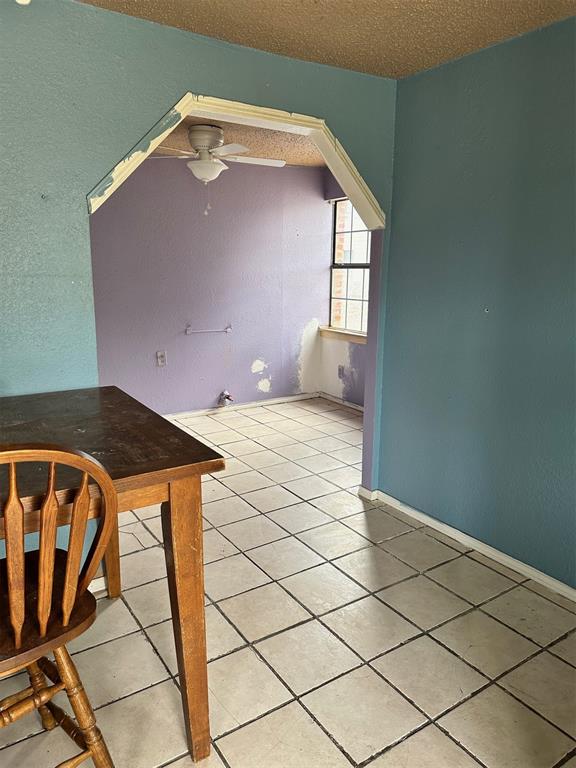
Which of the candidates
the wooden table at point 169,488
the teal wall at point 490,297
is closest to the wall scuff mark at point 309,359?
the teal wall at point 490,297

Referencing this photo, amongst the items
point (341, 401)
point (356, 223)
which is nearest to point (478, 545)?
point (341, 401)

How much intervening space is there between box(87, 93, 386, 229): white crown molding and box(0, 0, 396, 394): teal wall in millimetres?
32

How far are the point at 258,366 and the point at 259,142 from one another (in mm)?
2064

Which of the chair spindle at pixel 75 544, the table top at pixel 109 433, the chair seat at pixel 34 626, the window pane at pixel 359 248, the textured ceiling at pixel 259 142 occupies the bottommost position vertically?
the chair seat at pixel 34 626

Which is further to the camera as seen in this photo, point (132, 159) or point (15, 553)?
point (132, 159)

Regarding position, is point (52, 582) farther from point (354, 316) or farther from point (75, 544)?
point (354, 316)

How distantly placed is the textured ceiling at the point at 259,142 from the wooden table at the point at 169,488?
2.33 metres

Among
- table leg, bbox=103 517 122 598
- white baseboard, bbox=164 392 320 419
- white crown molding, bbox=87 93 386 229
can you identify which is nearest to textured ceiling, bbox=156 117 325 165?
white crown molding, bbox=87 93 386 229

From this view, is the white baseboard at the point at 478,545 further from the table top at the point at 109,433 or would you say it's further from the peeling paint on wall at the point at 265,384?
the peeling paint on wall at the point at 265,384

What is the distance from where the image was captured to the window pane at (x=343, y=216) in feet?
17.8

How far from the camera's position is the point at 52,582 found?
1.32 meters

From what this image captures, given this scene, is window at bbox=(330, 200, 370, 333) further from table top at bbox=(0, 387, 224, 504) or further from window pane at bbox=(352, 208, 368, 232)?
table top at bbox=(0, 387, 224, 504)

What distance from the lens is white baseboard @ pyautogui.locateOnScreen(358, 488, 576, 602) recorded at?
2410 mm

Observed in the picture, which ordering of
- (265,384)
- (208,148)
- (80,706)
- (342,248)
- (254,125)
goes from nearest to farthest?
1. (80,706)
2. (254,125)
3. (208,148)
4. (265,384)
5. (342,248)
